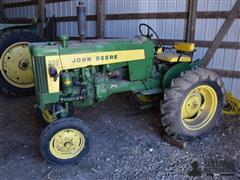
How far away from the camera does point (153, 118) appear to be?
385 cm

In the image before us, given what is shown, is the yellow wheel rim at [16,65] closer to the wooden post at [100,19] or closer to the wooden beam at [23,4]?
the wooden post at [100,19]

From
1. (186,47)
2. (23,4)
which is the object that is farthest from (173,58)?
(23,4)

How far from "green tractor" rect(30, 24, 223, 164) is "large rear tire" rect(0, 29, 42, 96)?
1536 millimetres

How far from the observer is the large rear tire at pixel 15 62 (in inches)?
183

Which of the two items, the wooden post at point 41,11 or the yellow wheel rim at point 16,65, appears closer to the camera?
the yellow wheel rim at point 16,65

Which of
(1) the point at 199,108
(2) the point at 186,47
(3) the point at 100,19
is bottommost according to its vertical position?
(1) the point at 199,108

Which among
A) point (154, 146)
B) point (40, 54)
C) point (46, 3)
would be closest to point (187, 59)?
point (154, 146)

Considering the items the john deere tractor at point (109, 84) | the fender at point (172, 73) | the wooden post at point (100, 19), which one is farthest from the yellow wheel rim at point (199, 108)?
the wooden post at point (100, 19)

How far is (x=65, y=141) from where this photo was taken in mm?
2621

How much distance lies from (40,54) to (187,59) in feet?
6.01

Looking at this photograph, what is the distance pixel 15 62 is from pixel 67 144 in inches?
105

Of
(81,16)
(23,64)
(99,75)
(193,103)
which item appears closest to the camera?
(81,16)

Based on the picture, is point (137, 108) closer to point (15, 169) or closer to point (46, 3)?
point (15, 169)

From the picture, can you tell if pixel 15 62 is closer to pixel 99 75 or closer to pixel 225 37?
pixel 99 75
